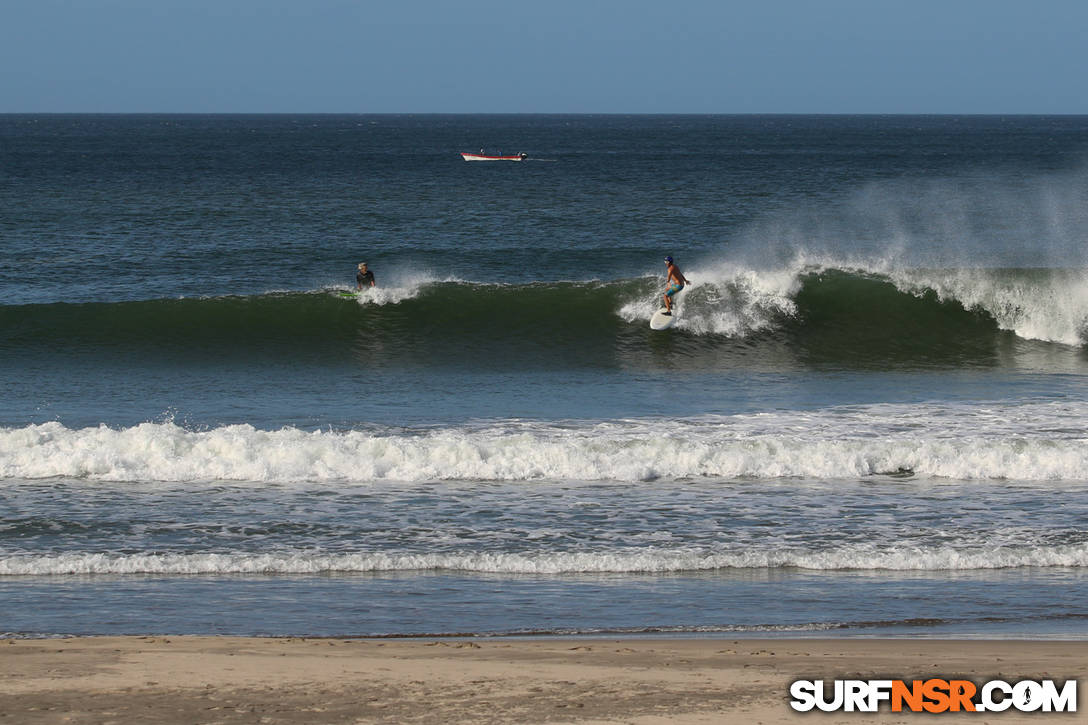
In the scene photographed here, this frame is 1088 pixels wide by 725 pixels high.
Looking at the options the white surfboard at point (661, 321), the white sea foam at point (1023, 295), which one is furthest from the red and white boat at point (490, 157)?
the white surfboard at point (661, 321)

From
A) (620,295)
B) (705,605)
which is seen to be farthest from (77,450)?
(620,295)

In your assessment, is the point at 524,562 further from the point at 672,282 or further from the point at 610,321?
the point at 610,321

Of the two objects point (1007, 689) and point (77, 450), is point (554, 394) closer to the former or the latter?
point (77, 450)

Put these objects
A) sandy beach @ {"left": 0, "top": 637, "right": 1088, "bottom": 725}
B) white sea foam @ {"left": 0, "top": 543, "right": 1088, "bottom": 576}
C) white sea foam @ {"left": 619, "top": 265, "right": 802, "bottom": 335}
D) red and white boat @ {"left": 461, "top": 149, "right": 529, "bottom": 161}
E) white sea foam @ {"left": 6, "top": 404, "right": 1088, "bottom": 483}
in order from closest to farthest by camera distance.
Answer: sandy beach @ {"left": 0, "top": 637, "right": 1088, "bottom": 725}
white sea foam @ {"left": 0, "top": 543, "right": 1088, "bottom": 576}
white sea foam @ {"left": 6, "top": 404, "right": 1088, "bottom": 483}
white sea foam @ {"left": 619, "top": 265, "right": 802, "bottom": 335}
red and white boat @ {"left": 461, "top": 149, "right": 529, "bottom": 161}

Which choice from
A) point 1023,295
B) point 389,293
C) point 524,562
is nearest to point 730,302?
point 1023,295

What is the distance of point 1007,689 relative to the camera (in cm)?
716

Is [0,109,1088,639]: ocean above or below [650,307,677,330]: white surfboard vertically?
below

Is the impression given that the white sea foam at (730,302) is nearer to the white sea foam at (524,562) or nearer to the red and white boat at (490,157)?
the white sea foam at (524,562)

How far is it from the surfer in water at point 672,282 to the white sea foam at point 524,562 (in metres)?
12.3

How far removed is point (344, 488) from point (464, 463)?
136 cm

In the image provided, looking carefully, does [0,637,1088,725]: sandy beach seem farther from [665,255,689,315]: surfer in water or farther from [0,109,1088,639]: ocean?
[665,255,689,315]: surfer in water

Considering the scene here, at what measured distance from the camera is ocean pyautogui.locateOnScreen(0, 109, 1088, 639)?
929 centimetres

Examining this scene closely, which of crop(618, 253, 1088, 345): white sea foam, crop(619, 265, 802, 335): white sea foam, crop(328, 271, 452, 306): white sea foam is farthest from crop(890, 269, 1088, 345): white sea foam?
crop(328, 271, 452, 306): white sea foam

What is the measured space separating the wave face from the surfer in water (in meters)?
0.42
